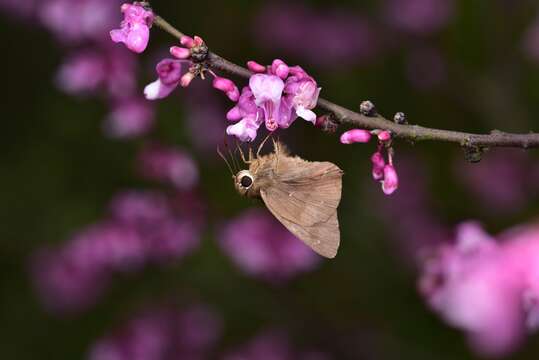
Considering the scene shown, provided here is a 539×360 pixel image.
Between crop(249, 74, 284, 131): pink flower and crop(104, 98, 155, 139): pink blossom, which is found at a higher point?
crop(104, 98, 155, 139): pink blossom

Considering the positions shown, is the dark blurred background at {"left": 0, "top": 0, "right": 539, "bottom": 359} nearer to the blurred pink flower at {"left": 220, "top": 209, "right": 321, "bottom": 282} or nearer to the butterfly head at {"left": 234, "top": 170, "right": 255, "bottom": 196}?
the blurred pink flower at {"left": 220, "top": 209, "right": 321, "bottom": 282}

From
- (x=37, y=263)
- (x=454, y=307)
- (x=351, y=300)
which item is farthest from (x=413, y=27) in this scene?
(x=454, y=307)

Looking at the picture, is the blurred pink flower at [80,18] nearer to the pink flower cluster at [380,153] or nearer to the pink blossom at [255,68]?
the pink blossom at [255,68]

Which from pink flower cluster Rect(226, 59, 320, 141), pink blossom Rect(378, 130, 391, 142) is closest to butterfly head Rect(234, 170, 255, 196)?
pink flower cluster Rect(226, 59, 320, 141)

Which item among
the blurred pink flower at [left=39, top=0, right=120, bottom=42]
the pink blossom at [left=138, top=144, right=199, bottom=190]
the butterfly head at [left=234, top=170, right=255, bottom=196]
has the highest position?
the blurred pink flower at [left=39, top=0, right=120, bottom=42]

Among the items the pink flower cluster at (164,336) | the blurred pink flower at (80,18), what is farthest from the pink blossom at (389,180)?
the pink flower cluster at (164,336)
